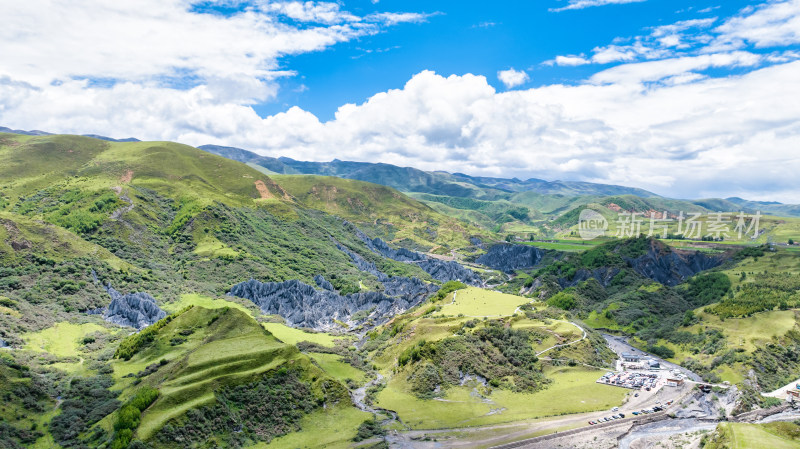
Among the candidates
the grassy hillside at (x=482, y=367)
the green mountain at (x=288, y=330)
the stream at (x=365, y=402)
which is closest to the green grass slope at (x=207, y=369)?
the green mountain at (x=288, y=330)

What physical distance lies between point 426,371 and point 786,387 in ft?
213

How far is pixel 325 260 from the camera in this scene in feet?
569

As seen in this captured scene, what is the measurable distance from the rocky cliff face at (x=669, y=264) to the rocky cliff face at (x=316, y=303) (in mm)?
85683

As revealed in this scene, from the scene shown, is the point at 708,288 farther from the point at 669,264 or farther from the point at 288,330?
the point at 288,330

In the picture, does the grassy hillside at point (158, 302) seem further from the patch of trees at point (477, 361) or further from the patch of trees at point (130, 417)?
the patch of trees at point (477, 361)

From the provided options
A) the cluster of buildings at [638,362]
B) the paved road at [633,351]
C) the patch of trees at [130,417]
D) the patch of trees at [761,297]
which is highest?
the patch of trees at [761,297]

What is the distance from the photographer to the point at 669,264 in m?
170

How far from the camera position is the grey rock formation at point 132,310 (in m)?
96.6

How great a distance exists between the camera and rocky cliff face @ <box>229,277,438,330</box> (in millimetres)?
125500

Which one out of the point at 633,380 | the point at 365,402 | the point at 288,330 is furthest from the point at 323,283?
the point at 633,380

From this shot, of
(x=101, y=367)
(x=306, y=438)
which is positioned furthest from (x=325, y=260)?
(x=306, y=438)

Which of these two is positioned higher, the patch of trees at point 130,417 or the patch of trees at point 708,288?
the patch of trees at point 708,288

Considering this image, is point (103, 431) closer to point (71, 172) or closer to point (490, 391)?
point (490, 391)

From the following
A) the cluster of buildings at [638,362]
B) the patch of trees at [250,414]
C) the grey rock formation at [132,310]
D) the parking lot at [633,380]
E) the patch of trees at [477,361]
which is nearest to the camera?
the patch of trees at [250,414]
